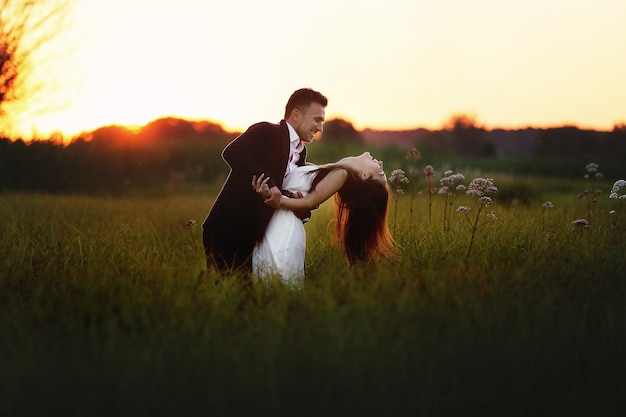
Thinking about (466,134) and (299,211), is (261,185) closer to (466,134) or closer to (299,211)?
(299,211)

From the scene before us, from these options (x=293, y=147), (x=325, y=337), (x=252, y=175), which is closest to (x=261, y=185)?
(x=252, y=175)

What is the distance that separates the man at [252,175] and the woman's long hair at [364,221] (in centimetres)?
55

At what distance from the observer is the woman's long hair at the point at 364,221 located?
5.12 m

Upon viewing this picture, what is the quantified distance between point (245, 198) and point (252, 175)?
8.3 inches

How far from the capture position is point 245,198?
489 centimetres

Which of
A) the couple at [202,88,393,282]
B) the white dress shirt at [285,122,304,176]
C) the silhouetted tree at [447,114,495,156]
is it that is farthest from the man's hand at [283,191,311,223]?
the silhouetted tree at [447,114,495,156]

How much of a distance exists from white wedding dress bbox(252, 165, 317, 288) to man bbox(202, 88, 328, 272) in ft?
0.22

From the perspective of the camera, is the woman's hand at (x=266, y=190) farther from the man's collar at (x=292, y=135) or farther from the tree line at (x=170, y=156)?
the tree line at (x=170, y=156)

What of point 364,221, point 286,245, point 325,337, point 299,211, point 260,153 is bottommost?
point 325,337

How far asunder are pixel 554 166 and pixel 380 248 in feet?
49.1

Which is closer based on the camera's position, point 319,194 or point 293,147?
point 319,194

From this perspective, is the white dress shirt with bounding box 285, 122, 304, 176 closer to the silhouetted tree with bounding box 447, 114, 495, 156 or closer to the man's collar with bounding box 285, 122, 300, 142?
the man's collar with bounding box 285, 122, 300, 142

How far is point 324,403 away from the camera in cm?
298

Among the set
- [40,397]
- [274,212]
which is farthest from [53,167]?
[40,397]
